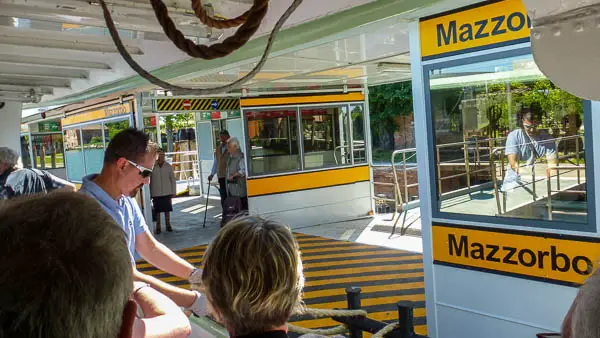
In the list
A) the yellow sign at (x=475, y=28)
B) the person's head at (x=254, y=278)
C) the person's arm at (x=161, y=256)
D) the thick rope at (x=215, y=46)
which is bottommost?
the person's arm at (x=161, y=256)

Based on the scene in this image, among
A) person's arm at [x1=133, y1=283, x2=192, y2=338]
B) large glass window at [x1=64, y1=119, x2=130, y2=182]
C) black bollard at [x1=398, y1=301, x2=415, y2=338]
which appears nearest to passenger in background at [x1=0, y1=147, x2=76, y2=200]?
person's arm at [x1=133, y1=283, x2=192, y2=338]

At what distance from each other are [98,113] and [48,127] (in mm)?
6650

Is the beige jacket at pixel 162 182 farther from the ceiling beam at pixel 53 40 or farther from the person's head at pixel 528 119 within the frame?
the person's head at pixel 528 119

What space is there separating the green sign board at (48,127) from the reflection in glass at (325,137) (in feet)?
29.8

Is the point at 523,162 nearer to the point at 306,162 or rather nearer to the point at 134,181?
the point at 134,181

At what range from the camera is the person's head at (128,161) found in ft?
9.44

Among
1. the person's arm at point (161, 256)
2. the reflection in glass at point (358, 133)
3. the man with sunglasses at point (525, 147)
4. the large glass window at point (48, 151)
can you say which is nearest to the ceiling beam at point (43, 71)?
the person's arm at point (161, 256)

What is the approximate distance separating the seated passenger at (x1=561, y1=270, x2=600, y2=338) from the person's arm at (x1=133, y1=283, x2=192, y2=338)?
3.72ft

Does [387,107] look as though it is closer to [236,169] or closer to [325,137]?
[325,137]

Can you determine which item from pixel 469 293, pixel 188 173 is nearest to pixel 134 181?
pixel 469 293

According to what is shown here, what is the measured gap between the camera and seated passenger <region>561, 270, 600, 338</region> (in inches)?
34.3

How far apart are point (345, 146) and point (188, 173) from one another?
880 centimetres

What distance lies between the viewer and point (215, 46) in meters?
1.87

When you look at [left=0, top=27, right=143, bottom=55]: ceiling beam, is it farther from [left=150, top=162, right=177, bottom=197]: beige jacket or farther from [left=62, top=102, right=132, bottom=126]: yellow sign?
[left=150, top=162, right=177, bottom=197]: beige jacket
